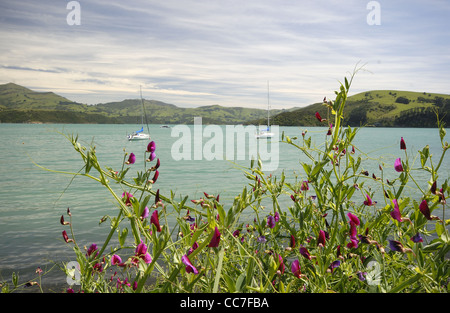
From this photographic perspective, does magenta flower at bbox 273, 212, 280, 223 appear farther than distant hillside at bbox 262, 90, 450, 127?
No

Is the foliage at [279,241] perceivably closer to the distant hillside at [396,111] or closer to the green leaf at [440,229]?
the green leaf at [440,229]

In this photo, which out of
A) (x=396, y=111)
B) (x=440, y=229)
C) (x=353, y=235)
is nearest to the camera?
(x=440, y=229)

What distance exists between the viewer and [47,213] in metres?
13.8

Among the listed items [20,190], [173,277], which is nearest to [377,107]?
[20,190]

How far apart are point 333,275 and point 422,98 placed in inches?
8238

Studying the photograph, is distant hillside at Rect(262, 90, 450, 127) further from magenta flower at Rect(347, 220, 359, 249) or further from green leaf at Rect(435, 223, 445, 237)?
green leaf at Rect(435, 223, 445, 237)

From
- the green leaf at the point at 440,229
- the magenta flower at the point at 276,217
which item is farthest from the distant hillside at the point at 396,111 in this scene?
the green leaf at the point at 440,229
